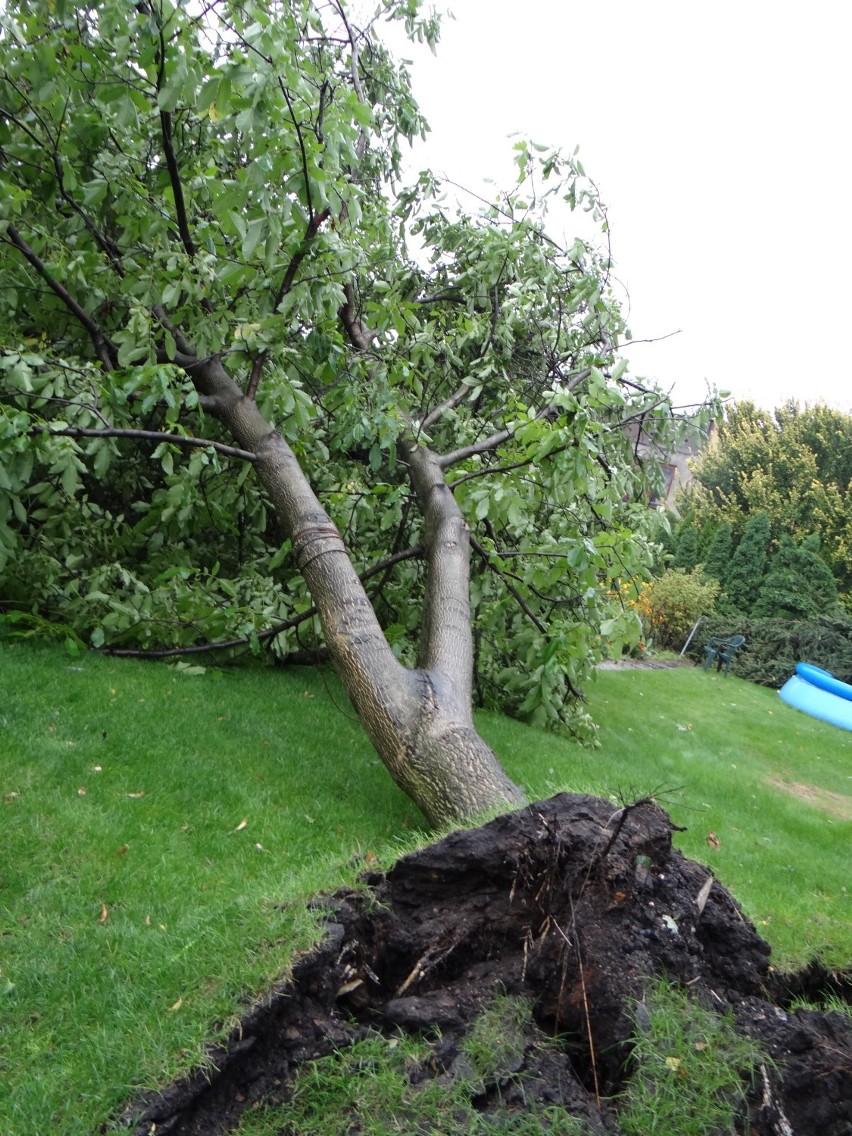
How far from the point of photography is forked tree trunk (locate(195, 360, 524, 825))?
326cm

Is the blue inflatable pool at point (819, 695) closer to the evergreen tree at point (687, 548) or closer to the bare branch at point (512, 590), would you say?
the evergreen tree at point (687, 548)

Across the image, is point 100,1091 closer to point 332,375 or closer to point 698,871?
point 698,871

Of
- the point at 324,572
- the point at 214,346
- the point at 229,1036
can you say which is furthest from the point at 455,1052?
the point at 214,346

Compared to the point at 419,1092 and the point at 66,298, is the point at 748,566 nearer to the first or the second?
the point at 66,298

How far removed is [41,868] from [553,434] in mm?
2852

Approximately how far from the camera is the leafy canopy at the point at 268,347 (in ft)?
12.6

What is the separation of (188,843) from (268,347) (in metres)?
2.65

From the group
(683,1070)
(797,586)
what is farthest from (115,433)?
(797,586)

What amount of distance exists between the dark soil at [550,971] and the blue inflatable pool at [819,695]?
460 inches

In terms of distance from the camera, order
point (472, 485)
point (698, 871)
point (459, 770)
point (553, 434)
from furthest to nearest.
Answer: point (472, 485) < point (553, 434) < point (459, 770) < point (698, 871)

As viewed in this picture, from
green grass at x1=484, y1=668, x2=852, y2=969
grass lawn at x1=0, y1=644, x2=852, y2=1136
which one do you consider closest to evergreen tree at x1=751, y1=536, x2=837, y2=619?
green grass at x1=484, y1=668, x2=852, y2=969

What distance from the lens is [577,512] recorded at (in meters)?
5.80

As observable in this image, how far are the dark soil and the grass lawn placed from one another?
11 centimetres

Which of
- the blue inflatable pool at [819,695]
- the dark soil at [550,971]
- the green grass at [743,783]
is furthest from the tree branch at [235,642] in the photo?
the blue inflatable pool at [819,695]
